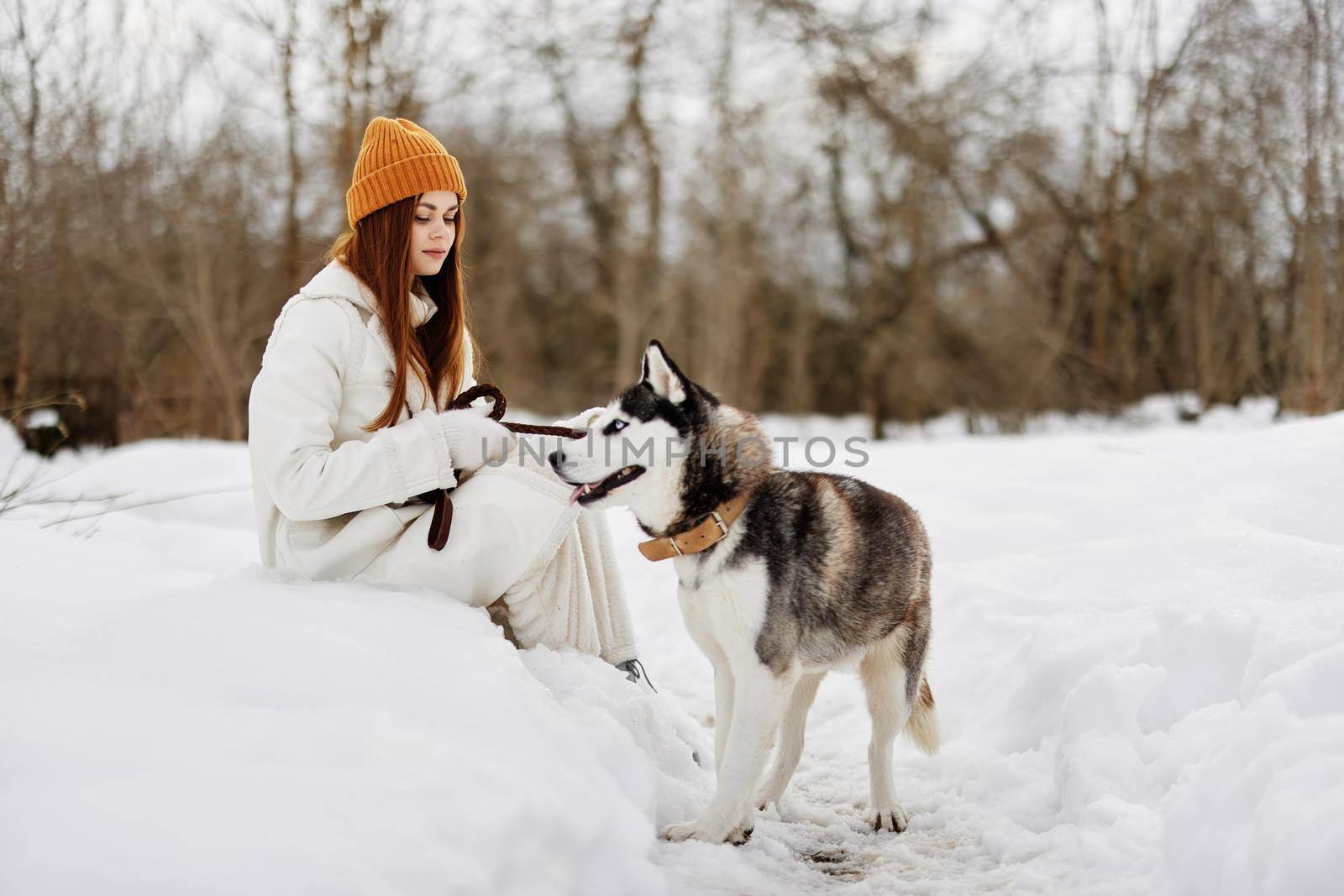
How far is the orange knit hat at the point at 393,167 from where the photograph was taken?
117 inches

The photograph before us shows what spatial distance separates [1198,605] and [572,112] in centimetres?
1337

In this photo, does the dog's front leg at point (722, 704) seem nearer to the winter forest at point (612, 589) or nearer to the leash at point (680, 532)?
the winter forest at point (612, 589)

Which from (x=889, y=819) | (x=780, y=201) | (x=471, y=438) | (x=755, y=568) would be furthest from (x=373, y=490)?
(x=780, y=201)

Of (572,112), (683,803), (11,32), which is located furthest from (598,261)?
(683,803)

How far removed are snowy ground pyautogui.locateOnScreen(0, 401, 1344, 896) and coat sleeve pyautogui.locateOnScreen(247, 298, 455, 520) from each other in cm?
30

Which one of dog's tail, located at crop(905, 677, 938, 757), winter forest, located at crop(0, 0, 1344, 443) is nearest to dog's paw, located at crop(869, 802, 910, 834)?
dog's tail, located at crop(905, 677, 938, 757)

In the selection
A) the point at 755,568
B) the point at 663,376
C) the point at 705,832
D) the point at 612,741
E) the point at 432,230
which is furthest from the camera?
the point at 432,230

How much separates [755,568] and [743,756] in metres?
0.54

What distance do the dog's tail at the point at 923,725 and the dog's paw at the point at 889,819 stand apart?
306mm

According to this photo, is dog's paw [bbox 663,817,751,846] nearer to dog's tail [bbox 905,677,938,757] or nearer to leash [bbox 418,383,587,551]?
dog's tail [bbox 905,677,938,757]

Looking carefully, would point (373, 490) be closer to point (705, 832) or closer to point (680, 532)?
point (680, 532)

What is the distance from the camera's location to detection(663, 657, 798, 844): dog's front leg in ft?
8.63

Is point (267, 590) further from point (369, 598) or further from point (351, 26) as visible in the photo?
point (351, 26)

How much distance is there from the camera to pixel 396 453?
275 centimetres
